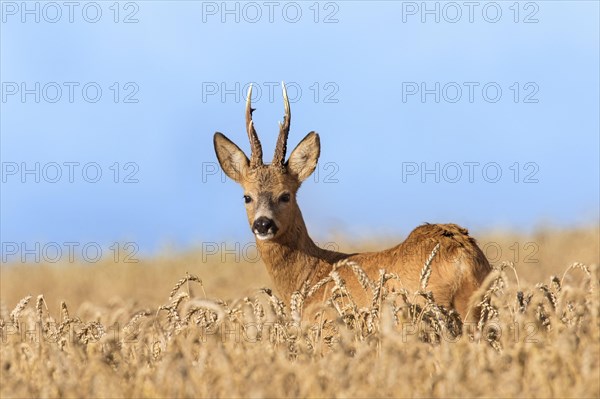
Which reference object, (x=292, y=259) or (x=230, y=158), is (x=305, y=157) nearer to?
(x=230, y=158)

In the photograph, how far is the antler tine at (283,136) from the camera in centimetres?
1101

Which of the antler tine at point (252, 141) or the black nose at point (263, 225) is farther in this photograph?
the antler tine at point (252, 141)

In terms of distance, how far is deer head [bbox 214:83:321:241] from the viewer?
1063cm

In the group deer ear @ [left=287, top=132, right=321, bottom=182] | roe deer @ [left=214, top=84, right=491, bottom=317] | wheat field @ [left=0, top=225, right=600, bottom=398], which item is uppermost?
deer ear @ [left=287, top=132, right=321, bottom=182]

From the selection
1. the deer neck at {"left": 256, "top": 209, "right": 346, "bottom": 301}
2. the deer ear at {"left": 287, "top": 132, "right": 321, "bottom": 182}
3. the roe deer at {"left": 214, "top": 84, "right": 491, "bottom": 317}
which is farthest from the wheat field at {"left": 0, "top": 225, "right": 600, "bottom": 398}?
the deer ear at {"left": 287, "top": 132, "right": 321, "bottom": 182}

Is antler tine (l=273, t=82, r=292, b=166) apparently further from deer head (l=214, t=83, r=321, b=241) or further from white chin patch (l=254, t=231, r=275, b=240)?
white chin patch (l=254, t=231, r=275, b=240)

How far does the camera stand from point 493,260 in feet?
78.2

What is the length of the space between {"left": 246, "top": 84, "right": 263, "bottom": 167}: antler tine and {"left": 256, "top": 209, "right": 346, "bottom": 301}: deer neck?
80cm

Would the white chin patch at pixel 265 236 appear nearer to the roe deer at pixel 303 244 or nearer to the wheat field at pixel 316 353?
the roe deer at pixel 303 244

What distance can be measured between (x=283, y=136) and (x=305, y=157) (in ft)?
1.67

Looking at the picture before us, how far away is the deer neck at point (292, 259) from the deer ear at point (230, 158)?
3.48 feet

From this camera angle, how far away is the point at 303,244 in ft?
35.4

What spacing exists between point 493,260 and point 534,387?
18.9 metres

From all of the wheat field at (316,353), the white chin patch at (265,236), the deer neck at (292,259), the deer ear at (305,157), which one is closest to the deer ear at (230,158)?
the deer ear at (305,157)
